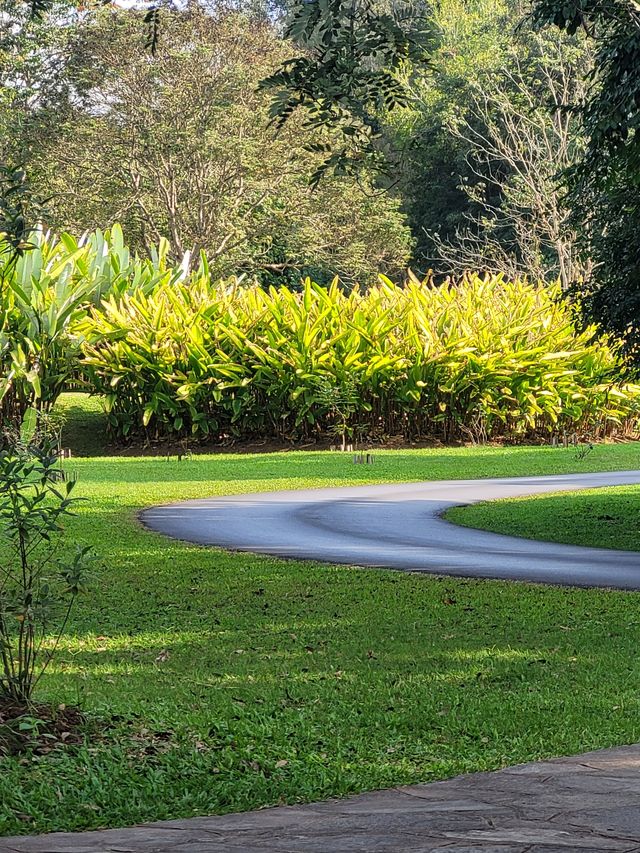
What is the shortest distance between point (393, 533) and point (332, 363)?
13.9m

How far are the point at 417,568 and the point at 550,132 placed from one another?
35937 mm

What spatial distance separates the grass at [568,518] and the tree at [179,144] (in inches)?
988

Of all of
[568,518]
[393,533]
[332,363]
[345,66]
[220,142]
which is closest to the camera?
[345,66]

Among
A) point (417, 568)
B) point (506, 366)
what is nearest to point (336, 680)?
point (417, 568)

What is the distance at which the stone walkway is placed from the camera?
4.46m

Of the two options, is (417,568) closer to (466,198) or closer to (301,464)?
(301,464)

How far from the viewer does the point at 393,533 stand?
1548 centimetres

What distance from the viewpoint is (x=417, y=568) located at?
493 inches

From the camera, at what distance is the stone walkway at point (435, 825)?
4.46 m

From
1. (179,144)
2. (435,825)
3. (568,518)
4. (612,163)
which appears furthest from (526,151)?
(435,825)

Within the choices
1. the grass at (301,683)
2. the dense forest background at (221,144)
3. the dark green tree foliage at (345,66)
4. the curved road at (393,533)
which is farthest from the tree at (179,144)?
the dark green tree foliage at (345,66)

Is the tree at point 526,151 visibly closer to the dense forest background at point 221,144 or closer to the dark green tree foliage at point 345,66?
the dense forest background at point 221,144

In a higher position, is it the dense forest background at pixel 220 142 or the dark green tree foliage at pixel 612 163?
the dense forest background at pixel 220 142

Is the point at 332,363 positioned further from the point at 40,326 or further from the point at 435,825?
the point at 435,825
